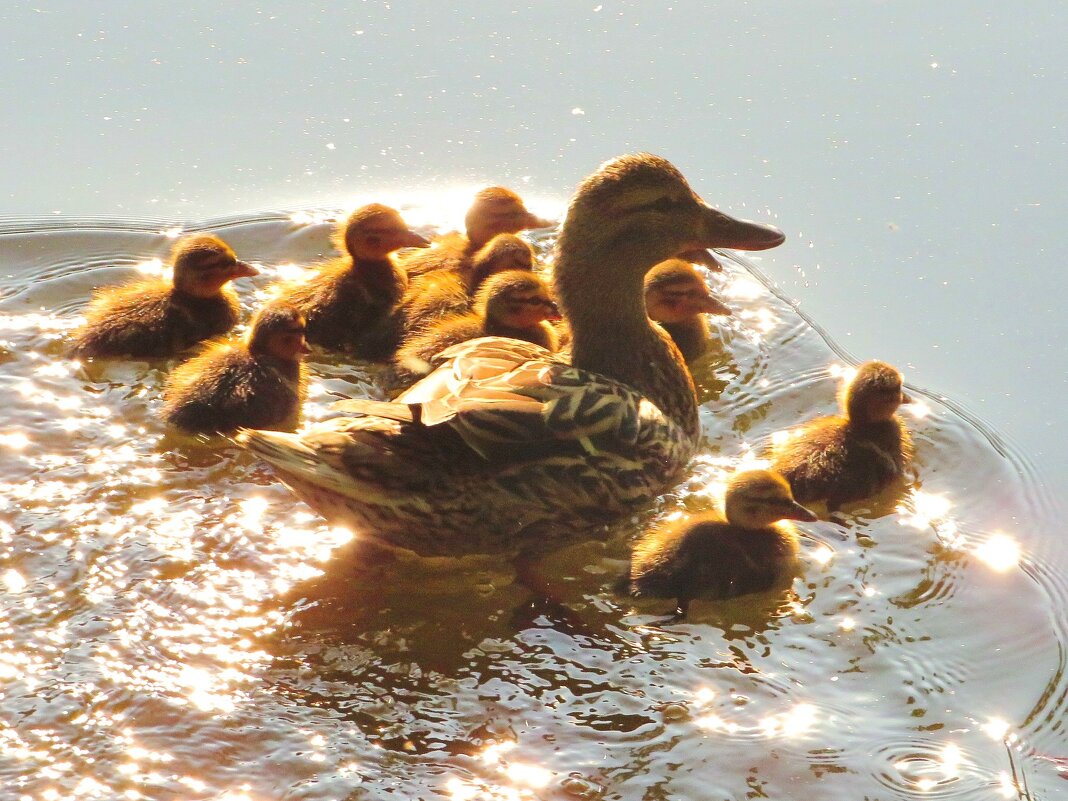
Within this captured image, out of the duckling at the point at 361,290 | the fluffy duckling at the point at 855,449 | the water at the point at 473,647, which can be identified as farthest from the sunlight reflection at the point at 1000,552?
the duckling at the point at 361,290

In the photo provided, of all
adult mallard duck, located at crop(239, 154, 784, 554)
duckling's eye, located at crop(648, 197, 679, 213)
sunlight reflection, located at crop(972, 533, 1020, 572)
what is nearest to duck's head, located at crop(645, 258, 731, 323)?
duckling's eye, located at crop(648, 197, 679, 213)

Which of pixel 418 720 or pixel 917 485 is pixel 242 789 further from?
pixel 917 485

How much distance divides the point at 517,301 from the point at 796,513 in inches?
54.2

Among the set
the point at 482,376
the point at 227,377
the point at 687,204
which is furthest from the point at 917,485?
the point at 227,377

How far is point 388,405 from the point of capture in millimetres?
4375

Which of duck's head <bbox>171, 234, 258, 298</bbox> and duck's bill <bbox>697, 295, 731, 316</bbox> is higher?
duck's head <bbox>171, 234, 258, 298</bbox>

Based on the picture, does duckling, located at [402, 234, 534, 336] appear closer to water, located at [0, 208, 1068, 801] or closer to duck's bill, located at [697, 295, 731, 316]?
water, located at [0, 208, 1068, 801]

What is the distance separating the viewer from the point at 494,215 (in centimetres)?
592

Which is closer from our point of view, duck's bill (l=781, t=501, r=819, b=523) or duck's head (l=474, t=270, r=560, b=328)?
duck's bill (l=781, t=501, r=819, b=523)

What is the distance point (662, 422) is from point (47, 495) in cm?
193

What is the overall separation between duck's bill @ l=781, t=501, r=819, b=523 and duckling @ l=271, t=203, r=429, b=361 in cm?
170

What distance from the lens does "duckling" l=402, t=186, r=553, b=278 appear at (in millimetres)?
5902

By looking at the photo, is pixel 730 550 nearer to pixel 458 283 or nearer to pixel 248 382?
pixel 248 382

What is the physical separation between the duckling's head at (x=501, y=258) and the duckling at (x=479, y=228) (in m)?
0.13
